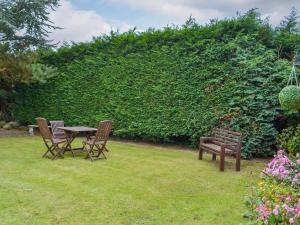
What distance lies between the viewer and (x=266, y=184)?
4.13m

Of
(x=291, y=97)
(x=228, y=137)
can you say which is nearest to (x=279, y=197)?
(x=291, y=97)

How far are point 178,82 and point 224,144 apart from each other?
3.20 meters

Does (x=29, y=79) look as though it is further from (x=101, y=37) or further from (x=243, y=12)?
(x=243, y=12)

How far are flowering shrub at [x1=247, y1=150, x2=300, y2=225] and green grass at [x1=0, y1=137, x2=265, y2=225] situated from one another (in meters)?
0.41

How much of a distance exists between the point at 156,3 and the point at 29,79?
233 inches

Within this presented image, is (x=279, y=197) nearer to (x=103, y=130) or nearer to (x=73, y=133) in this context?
(x=103, y=130)

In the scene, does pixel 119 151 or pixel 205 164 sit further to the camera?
pixel 119 151

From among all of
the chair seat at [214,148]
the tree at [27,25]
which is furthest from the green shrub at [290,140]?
the tree at [27,25]

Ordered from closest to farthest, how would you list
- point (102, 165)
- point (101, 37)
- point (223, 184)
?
point (223, 184) < point (102, 165) < point (101, 37)

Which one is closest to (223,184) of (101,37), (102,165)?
(102,165)

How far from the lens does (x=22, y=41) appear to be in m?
13.1

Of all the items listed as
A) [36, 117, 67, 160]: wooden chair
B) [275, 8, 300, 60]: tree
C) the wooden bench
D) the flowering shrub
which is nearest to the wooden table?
[36, 117, 67, 160]: wooden chair

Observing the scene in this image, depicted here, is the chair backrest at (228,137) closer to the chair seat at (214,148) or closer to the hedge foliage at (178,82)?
the chair seat at (214,148)

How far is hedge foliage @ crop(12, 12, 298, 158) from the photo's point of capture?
7633mm
